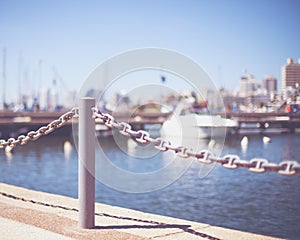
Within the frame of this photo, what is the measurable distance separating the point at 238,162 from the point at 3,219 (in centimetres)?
354

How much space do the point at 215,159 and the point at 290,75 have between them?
24.6 feet

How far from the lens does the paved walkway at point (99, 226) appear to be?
5.92 metres

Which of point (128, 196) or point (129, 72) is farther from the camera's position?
point (128, 196)

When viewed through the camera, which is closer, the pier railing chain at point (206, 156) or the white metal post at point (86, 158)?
the pier railing chain at point (206, 156)

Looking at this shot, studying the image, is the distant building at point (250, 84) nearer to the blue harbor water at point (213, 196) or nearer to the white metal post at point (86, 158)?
the blue harbor water at point (213, 196)

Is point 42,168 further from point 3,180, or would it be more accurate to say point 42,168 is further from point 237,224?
point 237,224

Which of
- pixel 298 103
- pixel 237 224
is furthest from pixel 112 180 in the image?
pixel 298 103

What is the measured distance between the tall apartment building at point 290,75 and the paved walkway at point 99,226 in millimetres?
4822

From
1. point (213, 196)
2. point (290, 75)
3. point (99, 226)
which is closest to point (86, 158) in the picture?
point (99, 226)

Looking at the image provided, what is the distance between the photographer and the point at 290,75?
1166 centimetres

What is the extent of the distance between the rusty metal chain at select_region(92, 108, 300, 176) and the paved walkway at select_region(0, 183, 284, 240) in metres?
1.23

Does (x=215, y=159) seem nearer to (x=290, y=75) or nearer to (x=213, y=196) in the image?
(x=290, y=75)

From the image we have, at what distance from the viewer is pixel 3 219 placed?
6.68 metres

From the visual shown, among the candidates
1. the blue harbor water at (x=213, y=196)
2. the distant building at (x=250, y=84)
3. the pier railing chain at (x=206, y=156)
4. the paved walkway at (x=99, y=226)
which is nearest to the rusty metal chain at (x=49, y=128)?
the pier railing chain at (x=206, y=156)
